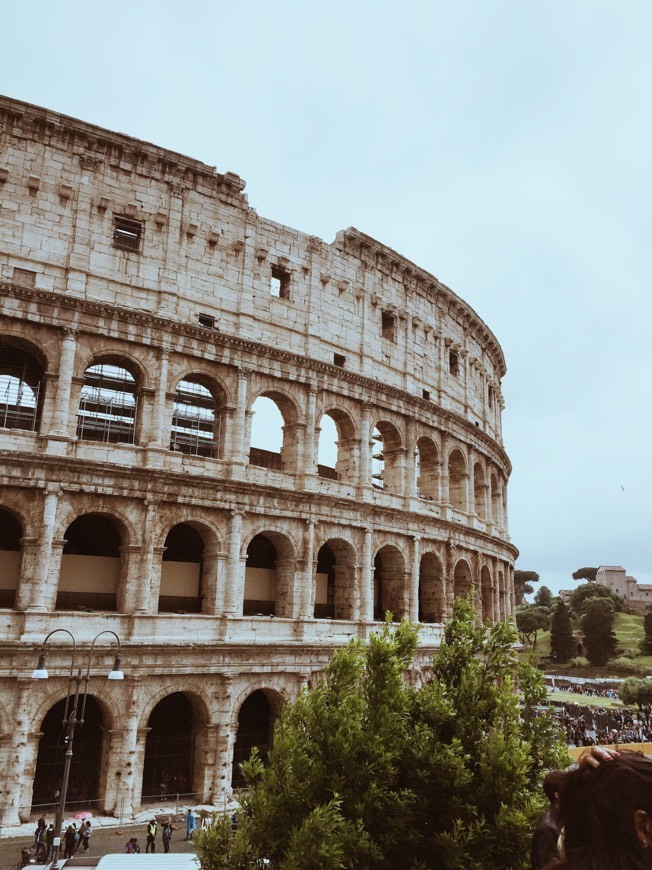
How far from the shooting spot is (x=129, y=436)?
22.1m

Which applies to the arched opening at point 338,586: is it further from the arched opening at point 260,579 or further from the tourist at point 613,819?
the tourist at point 613,819

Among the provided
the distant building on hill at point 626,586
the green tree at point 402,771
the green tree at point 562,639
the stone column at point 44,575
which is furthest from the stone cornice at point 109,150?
the distant building on hill at point 626,586

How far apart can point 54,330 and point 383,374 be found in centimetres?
1142

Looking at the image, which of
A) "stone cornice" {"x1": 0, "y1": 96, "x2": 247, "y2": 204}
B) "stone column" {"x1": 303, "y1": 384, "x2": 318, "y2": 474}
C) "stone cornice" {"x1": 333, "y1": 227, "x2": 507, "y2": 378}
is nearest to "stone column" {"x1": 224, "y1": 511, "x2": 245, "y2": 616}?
"stone column" {"x1": 303, "y1": 384, "x2": 318, "y2": 474}

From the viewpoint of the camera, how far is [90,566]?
18.8 meters

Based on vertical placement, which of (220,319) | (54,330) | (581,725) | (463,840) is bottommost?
(581,725)

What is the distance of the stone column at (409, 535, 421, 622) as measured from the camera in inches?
901

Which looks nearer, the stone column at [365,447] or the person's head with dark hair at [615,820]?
the person's head with dark hair at [615,820]

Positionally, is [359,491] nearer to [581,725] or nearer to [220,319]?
[220,319]

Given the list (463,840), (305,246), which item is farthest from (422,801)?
(305,246)

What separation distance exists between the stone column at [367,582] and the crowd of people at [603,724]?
1193 centimetres

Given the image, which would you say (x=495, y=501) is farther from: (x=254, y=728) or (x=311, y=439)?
(x=254, y=728)

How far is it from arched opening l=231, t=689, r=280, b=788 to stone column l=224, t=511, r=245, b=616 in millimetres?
3055

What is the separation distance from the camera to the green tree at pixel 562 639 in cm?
7131
